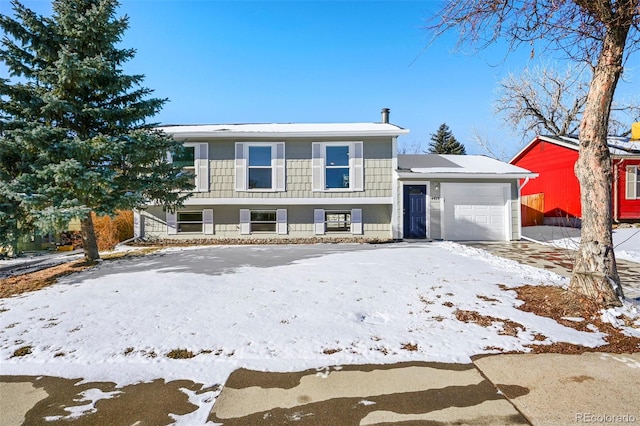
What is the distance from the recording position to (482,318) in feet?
12.7

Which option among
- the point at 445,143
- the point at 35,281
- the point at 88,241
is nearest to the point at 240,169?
the point at 88,241

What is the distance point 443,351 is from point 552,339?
4.12 ft

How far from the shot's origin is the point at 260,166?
12211mm

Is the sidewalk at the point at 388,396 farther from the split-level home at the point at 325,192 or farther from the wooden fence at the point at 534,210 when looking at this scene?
the wooden fence at the point at 534,210

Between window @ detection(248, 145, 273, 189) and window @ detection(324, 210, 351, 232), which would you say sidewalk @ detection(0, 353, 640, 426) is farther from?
window @ detection(248, 145, 273, 189)

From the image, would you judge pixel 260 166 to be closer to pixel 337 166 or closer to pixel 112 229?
pixel 337 166

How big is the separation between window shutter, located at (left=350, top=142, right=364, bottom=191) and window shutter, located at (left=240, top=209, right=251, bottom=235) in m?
4.24

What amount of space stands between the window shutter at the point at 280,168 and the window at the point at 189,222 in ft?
11.2

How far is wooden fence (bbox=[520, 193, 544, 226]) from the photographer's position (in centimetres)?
1786

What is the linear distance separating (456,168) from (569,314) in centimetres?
907

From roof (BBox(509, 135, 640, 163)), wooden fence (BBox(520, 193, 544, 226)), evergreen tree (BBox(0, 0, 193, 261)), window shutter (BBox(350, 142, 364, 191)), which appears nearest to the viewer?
evergreen tree (BBox(0, 0, 193, 261))

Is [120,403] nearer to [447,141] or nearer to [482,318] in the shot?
[482,318]

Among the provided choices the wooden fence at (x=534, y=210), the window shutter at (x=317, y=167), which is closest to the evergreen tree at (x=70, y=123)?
the window shutter at (x=317, y=167)

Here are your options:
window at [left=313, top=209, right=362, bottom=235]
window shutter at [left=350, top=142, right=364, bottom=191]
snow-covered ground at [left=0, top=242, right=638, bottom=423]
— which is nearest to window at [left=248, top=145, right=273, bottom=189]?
window at [left=313, top=209, right=362, bottom=235]
